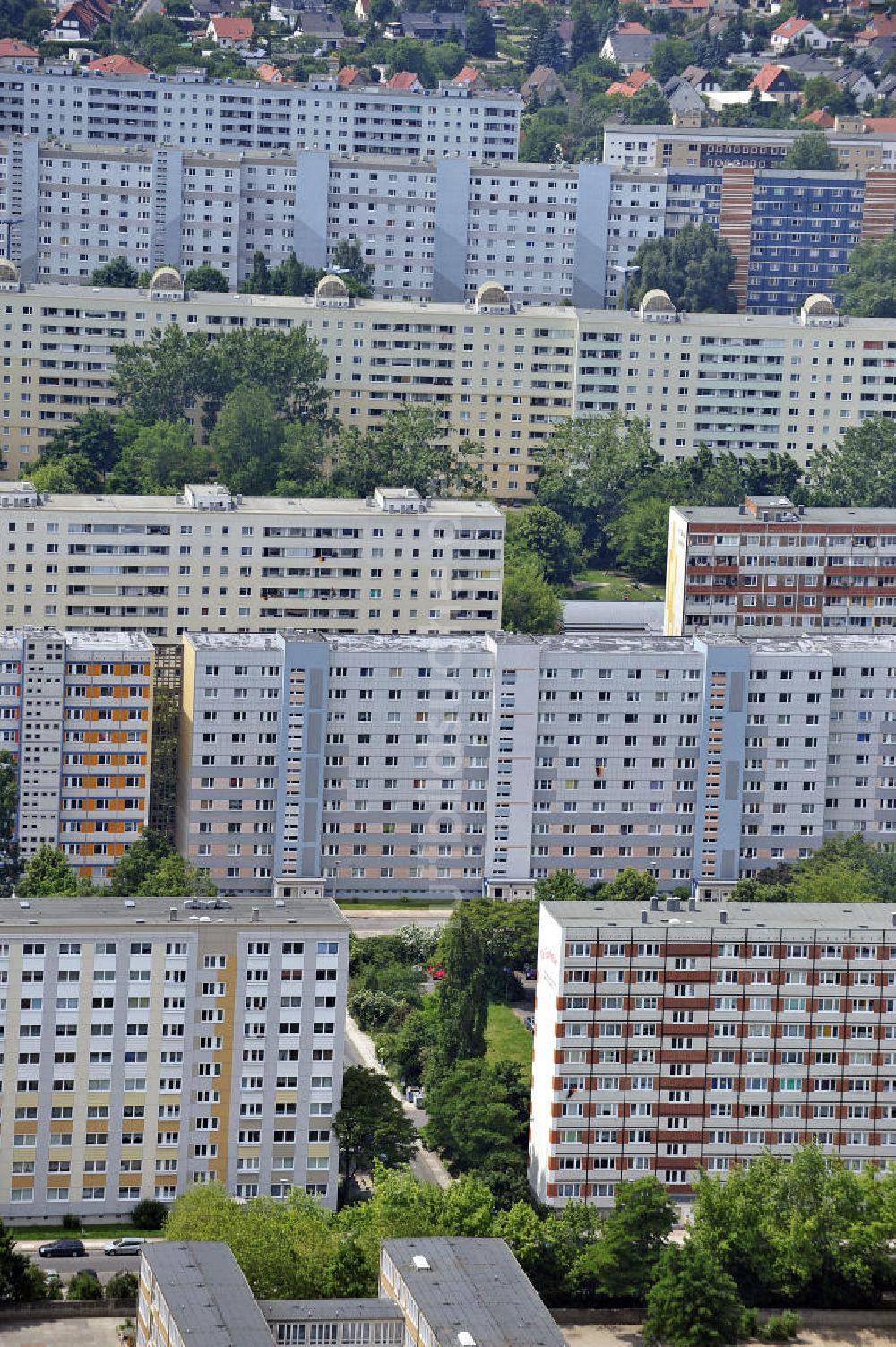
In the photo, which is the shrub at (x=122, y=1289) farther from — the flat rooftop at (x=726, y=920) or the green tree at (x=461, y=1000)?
the green tree at (x=461, y=1000)

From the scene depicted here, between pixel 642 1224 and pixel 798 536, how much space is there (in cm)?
6027

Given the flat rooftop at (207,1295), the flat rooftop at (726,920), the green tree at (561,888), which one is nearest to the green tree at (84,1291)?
the flat rooftop at (207,1295)

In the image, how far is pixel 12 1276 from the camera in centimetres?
12181

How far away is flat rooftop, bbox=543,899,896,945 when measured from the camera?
5172 inches

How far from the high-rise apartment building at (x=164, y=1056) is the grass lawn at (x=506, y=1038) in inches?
482

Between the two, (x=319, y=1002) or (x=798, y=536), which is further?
(x=798, y=536)

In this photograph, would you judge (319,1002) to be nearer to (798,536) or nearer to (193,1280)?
(193,1280)

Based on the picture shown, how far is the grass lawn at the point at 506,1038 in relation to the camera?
473ft

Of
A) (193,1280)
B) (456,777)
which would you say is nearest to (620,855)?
(456,777)

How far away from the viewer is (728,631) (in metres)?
176

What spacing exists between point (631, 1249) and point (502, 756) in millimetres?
39181

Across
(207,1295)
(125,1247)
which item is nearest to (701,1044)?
(125,1247)

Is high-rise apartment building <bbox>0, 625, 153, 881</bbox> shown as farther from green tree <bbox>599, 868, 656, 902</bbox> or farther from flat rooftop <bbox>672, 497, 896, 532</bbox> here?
flat rooftop <bbox>672, 497, 896, 532</bbox>

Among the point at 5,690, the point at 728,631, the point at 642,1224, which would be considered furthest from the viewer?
the point at 728,631
